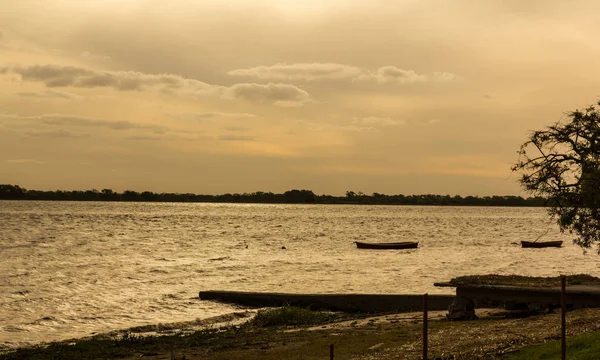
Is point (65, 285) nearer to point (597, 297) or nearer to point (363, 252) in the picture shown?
point (597, 297)

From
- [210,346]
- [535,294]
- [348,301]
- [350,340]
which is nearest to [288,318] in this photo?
[348,301]

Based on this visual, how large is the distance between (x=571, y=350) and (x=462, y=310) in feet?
32.6

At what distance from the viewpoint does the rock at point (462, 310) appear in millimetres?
24552

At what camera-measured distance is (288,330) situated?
2577 centimetres

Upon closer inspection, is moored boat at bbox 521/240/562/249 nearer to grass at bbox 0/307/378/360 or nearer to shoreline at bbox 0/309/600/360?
shoreline at bbox 0/309/600/360

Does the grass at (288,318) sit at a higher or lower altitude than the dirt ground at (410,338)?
lower

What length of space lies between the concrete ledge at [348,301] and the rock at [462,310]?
423 cm

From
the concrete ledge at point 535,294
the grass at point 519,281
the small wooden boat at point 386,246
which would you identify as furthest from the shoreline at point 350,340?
the small wooden boat at point 386,246

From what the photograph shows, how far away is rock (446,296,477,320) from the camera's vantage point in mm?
24552

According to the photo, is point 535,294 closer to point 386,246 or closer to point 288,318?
point 288,318

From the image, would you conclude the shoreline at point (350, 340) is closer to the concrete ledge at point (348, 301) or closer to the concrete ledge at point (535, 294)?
the concrete ledge at point (535, 294)

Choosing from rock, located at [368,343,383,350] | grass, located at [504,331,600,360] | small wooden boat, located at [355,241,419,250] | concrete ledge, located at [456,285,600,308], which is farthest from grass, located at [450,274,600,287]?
small wooden boat, located at [355,241,419,250]

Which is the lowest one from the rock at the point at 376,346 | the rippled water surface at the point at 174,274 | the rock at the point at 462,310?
the rippled water surface at the point at 174,274

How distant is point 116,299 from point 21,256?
1435 inches
